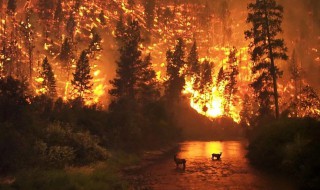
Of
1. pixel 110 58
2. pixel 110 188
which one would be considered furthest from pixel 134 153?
pixel 110 58

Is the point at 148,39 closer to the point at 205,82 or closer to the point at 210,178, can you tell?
the point at 205,82

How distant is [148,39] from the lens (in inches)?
5241

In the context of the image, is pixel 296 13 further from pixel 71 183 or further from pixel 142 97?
pixel 71 183

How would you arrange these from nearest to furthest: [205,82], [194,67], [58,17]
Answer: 1. [58,17]
2. [205,82]
3. [194,67]

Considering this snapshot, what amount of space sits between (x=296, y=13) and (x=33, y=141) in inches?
6848

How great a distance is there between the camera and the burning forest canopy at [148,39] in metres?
104

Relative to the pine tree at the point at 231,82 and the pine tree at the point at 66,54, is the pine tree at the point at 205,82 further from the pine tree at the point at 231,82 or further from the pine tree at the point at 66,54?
the pine tree at the point at 66,54

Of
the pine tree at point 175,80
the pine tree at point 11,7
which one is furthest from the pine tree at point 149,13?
the pine tree at point 11,7

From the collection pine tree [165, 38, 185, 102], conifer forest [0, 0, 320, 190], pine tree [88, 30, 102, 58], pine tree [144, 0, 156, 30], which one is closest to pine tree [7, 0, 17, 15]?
conifer forest [0, 0, 320, 190]

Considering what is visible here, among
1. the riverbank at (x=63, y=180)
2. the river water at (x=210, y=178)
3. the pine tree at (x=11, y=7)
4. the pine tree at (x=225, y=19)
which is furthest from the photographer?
the pine tree at (x=225, y=19)

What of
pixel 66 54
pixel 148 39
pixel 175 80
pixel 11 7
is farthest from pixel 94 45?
pixel 148 39

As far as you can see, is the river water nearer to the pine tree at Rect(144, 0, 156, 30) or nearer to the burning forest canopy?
the burning forest canopy

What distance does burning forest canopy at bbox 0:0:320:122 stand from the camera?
340ft

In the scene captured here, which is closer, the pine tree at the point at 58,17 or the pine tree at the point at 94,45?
the pine tree at the point at 94,45
